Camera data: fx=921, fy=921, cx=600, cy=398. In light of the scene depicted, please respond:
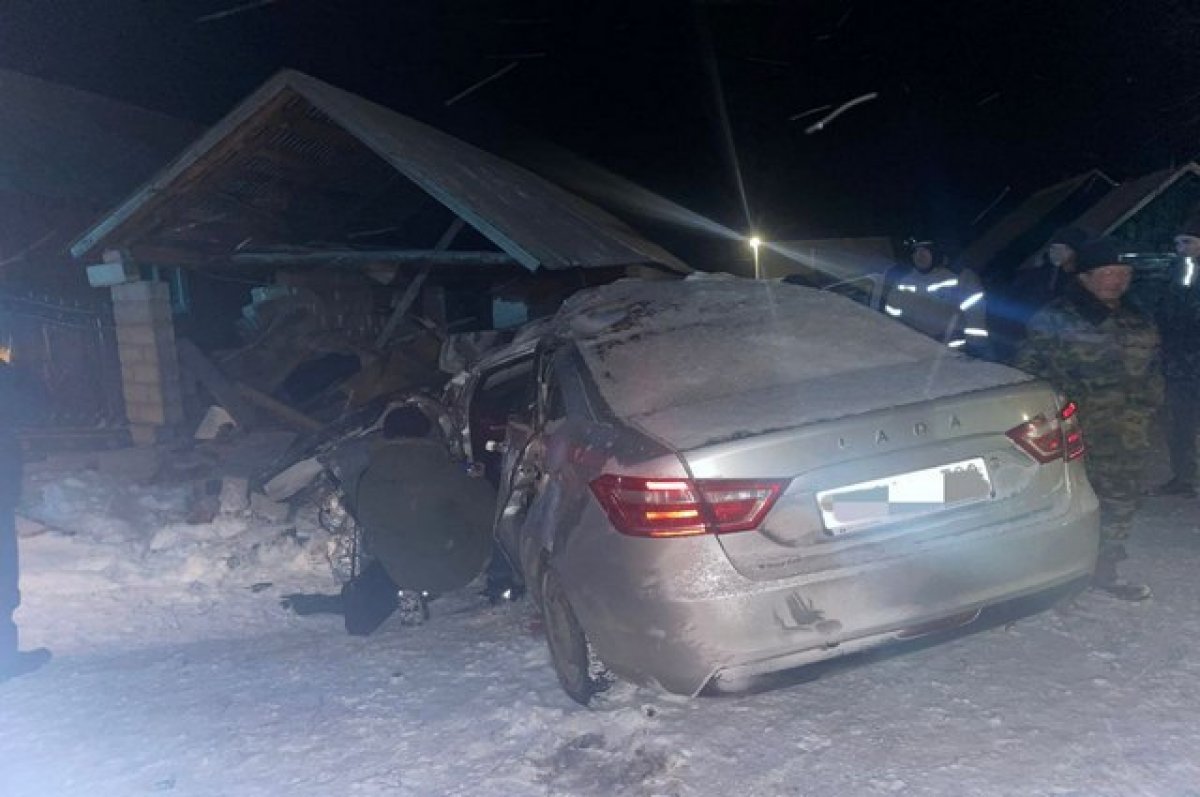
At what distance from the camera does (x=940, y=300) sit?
7.38 m

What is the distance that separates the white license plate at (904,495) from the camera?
3.01 metres

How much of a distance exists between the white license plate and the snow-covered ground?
46 centimetres

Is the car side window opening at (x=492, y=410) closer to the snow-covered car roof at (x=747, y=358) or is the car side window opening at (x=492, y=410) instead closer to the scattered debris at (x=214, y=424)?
the snow-covered car roof at (x=747, y=358)

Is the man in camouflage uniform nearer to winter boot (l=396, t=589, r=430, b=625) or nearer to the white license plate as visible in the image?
the white license plate

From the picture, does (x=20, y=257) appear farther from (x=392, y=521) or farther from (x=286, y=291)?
(x=392, y=521)

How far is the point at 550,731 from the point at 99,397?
340 inches

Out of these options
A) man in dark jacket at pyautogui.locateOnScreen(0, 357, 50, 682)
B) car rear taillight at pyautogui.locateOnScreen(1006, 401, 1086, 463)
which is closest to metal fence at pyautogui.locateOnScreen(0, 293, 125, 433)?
man in dark jacket at pyautogui.locateOnScreen(0, 357, 50, 682)

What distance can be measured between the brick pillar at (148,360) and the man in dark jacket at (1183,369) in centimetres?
843

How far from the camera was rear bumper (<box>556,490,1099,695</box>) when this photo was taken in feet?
9.58

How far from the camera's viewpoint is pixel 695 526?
2953 mm

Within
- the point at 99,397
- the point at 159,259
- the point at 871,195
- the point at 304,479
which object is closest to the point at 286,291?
the point at 159,259

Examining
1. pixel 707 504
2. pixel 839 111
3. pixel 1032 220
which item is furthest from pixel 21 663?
pixel 1032 220

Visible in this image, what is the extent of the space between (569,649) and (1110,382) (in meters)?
2.89

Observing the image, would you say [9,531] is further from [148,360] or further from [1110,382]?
[1110,382]
